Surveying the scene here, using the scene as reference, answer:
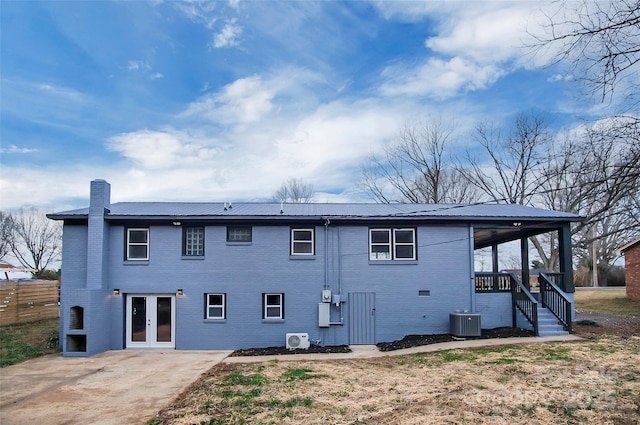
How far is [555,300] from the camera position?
15.9m

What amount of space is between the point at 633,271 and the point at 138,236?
26.2 meters

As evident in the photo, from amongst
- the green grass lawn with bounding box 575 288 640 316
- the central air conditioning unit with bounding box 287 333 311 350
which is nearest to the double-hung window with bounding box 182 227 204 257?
the central air conditioning unit with bounding box 287 333 311 350

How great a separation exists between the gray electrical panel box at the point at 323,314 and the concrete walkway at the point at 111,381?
1229 millimetres

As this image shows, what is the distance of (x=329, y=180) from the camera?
35094 millimetres

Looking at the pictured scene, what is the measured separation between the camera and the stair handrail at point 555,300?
50.0 ft

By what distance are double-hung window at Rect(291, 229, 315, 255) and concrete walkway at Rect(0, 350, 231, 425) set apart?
4.03 m

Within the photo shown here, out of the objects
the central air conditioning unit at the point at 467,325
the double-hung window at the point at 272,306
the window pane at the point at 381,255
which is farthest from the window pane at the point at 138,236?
the central air conditioning unit at the point at 467,325

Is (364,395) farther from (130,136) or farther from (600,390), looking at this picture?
(130,136)

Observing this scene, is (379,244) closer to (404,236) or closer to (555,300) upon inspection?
Answer: (404,236)

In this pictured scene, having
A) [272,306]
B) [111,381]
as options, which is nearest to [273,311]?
[272,306]

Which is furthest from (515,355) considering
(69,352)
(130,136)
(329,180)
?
(329,180)

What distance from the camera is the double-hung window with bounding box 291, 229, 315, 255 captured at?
1597cm

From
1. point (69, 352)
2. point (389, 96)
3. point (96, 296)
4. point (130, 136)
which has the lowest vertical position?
point (69, 352)

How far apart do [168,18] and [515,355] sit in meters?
13.5
